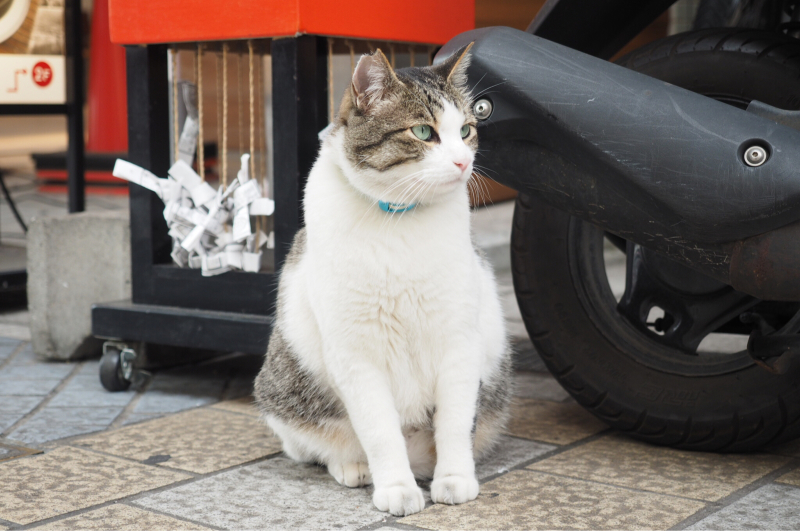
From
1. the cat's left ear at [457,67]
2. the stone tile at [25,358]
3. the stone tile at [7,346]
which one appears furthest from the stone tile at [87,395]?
the cat's left ear at [457,67]

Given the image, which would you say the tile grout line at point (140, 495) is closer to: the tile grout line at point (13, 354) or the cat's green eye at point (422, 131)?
the cat's green eye at point (422, 131)

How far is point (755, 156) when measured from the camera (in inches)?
59.7

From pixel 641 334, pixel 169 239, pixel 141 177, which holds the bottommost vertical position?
pixel 641 334

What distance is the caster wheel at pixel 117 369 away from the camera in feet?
9.12

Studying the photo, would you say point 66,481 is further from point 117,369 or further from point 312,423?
point 117,369

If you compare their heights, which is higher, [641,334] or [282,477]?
[641,334]

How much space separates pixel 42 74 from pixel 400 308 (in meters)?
2.67

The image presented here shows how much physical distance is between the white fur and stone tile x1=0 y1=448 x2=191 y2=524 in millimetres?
534

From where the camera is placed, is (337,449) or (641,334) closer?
(337,449)

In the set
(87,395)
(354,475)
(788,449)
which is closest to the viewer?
(354,475)

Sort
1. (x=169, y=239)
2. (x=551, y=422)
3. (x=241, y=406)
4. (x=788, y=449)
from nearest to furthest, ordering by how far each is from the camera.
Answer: (x=788, y=449)
(x=551, y=422)
(x=241, y=406)
(x=169, y=239)

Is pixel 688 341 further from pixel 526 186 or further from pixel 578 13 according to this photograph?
pixel 578 13

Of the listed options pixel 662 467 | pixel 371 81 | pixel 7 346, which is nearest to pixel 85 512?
pixel 371 81

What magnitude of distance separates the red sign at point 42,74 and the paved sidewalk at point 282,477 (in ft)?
5.36
